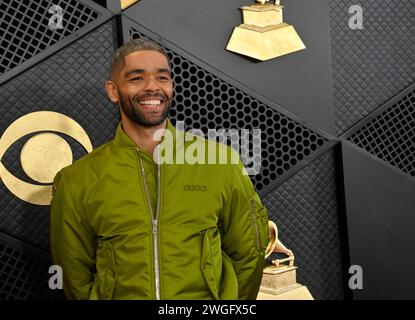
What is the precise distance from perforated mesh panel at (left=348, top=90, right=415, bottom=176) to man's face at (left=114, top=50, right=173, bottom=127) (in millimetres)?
1067

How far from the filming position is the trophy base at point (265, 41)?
2.48 metres

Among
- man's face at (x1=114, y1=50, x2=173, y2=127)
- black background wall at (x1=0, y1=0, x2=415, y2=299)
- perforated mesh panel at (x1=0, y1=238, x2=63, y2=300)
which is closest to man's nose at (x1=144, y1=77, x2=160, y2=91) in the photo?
man's face at (x1=114, y1=50, x2=173, y2=127)

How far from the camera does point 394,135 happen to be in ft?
9.12

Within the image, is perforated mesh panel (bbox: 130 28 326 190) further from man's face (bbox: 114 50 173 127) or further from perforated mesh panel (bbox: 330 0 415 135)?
man's face (bbox: 114 50 173 127)

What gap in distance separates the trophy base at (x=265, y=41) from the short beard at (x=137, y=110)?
65 centimetres

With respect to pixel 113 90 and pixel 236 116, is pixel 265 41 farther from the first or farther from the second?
pixel 113 90

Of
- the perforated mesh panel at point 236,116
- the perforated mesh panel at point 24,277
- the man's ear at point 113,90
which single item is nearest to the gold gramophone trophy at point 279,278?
the perforated mesh panel at point 236,116

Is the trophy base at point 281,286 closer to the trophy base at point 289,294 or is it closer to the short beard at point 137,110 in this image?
the trophy base at point 289,294

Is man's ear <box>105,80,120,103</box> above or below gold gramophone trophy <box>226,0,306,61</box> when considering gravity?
below

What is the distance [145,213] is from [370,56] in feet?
4.20

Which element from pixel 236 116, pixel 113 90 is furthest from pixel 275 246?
pixel 113 90

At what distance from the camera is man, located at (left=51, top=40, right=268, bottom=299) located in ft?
6.04
